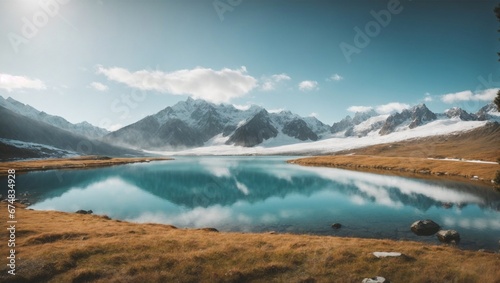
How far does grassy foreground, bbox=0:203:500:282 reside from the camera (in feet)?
65.3

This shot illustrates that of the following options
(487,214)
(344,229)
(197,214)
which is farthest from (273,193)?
(487,214)

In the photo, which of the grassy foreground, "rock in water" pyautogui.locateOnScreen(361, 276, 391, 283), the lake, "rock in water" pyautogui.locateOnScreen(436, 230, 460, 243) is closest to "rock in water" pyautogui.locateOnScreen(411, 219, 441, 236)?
the lake

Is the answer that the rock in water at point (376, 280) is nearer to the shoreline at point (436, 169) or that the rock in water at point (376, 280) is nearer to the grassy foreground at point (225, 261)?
the grassy foreground at point (225, 261)

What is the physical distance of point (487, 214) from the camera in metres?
53.5

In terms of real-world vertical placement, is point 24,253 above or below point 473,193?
above

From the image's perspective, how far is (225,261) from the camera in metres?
23.0

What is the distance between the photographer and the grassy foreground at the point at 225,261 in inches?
784

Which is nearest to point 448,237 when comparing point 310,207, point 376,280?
point 376,280

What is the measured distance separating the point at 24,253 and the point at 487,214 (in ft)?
230

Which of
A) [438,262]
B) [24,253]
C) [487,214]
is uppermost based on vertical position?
[24,253]

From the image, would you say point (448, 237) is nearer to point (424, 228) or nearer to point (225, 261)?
point (424, 228)

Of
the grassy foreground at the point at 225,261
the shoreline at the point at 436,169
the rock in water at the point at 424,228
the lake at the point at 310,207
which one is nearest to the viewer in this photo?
the grassy foreground at the point at 225,261

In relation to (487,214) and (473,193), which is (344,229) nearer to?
(487,214)

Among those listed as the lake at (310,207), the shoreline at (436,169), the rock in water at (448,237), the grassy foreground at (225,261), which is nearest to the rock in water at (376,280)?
the grassy foreground at (225,261)
